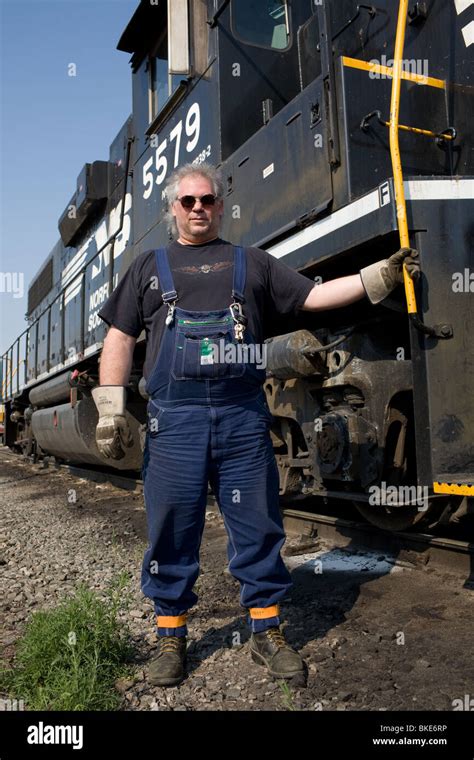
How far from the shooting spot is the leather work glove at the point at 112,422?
243 centimetres

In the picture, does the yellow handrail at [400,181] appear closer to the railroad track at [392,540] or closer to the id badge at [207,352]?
the id badge at [207,352]

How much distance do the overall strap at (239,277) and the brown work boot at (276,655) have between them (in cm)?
125

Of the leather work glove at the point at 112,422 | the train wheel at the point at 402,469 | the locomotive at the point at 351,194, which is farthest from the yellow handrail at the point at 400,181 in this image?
the leather work glove at the point at 112,422

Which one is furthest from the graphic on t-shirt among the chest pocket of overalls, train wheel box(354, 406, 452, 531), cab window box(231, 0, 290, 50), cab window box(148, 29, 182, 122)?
cab window box(148, 29, 182, 122)

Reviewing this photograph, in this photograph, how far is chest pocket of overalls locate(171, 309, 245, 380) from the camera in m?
2.29

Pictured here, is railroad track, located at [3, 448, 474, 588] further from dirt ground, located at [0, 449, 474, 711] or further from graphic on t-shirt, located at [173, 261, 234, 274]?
graphic on t-shirt, located at [173, 261, 234, 274]

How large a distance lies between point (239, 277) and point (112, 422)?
2.44ft

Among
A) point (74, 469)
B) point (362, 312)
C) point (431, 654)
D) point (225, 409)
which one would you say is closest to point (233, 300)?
point (225, 409)

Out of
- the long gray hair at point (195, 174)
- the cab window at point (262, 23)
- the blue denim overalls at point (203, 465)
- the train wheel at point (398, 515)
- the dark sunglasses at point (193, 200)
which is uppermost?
the cab window at point (262, 23)

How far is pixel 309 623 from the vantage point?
278cm

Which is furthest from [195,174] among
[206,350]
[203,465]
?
[203,465]

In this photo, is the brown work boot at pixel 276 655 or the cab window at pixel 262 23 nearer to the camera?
the brown work boot at pixel 276 655

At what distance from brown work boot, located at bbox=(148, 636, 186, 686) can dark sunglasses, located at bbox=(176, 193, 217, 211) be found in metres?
1.64
